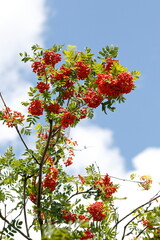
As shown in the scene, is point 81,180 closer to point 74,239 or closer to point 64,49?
point 64,49

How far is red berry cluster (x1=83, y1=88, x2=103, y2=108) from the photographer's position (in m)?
7.32

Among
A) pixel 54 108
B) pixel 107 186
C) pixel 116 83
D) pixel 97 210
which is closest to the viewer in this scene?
pixel 116 83

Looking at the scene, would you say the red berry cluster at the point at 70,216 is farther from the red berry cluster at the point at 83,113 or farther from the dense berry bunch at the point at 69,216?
the red berry cluster at the point at 83,113

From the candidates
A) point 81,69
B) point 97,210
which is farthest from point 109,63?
point 97,210

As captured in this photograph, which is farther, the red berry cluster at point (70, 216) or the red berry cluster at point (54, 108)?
the red berry cluster at point (54, 108)

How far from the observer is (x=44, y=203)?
7449 mm

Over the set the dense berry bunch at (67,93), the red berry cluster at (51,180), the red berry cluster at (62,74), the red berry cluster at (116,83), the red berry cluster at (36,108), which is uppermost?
the red berry cluster at (62,74)

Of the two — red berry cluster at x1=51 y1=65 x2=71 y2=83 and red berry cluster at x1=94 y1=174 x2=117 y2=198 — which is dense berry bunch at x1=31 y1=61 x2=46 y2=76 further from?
red berry cluster at x1=94 y1=174 x2=117 y2=198

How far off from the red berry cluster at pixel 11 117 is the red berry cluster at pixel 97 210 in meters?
2.78

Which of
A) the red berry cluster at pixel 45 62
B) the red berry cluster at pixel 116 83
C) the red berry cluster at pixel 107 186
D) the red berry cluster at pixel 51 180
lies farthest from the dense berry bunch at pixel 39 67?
the red berry cluster at pixel 107 186

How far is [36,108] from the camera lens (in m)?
7.43

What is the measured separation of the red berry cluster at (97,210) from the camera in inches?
276

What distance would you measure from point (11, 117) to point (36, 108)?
2.48ft

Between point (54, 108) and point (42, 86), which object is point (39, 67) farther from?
point (54, 108)
